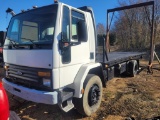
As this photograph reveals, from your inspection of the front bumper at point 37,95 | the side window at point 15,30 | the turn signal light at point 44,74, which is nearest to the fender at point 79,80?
the front bumper at point 37,95

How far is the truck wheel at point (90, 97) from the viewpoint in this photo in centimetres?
421

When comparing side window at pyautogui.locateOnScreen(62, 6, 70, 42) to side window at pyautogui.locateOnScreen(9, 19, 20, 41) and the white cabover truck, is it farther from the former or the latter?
side window at pyautogui.locateOnScreen(9, 19, 20, 41)

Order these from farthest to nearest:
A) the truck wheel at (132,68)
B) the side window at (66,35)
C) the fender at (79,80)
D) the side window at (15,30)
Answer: the truck wheel at (132,68), the side window at (15,30), the fender at (79,80), the side window at (66,35)

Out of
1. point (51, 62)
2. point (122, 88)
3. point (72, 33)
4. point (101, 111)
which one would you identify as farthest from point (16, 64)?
point (122, 88)

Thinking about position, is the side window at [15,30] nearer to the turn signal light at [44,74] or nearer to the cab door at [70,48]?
the turn signal light at [44,74]

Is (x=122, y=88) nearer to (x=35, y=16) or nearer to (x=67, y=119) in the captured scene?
(x=67, y=119)

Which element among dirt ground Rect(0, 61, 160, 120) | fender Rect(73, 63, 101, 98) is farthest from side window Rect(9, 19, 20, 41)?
dirt ground Rect(0, 61, 160, 120)

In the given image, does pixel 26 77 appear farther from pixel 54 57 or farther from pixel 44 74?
pixel 54 57

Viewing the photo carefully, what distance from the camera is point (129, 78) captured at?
8.46 meters

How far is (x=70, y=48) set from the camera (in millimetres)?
3781

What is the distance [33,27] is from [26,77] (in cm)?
114

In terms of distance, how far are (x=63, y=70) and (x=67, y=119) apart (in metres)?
1.36

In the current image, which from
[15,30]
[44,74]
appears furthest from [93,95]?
[15,30]

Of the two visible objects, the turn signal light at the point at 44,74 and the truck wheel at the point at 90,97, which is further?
the truck wheel at the point at 90,97
